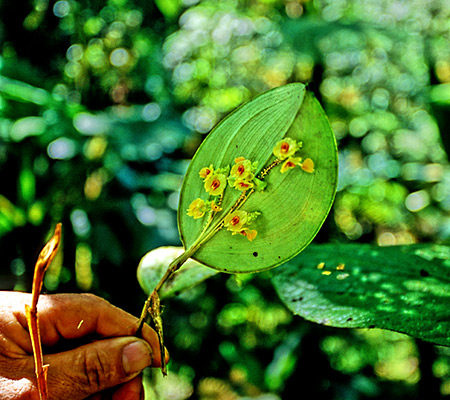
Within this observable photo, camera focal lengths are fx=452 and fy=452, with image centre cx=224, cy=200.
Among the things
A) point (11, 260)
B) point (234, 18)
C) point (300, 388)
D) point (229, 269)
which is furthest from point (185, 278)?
point (234, 18)

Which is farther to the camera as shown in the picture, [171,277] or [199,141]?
[199,141]

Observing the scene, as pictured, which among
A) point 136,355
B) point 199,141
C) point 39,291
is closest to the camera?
point 39,291

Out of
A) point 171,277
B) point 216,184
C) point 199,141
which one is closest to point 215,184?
point 216,184

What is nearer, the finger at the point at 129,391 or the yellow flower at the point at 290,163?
the yellow flower at the point at 290,163

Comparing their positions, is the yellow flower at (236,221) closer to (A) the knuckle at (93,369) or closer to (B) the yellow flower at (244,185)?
(B) the yellow flower at (244,185)

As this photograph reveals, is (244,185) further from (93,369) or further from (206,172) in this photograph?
(93,369)

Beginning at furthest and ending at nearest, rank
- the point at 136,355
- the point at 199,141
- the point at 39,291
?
1. the point at 199,141
2. the point at 136,355
3. the point at 39,291

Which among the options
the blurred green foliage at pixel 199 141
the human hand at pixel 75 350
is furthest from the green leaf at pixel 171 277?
the blurred green foliage at pixel 199 141
